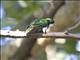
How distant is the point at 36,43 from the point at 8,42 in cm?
19

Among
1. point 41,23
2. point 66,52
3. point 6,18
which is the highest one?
point 6,18

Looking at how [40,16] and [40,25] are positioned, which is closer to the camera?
[40,25]

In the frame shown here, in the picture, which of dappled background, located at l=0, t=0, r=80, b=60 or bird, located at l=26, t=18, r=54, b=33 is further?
dappled background, located at l=0, t=0, r=80, b=60

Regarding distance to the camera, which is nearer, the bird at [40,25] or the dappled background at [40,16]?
the bird at [40,25]

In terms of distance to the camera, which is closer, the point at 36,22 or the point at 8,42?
the point at 36,22

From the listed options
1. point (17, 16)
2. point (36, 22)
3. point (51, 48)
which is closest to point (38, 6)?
point (17, 16)

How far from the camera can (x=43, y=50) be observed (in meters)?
1.58

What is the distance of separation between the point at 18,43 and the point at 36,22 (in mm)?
827

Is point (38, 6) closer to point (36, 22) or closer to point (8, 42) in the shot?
point (8, 42)

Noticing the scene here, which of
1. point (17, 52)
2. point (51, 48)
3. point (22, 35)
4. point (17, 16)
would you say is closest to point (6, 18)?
point (17, 16)

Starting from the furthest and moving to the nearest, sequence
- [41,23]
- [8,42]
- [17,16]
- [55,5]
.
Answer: [17,16] → [8,42] → [55,5] → [41,23]

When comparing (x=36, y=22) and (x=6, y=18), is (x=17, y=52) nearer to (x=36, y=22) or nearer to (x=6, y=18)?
(x=6, y=18)

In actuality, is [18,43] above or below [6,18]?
below

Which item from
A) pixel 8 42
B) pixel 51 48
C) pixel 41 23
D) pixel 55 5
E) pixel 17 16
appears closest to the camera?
pixel 41 23
